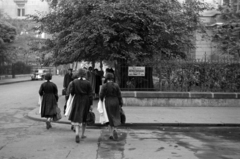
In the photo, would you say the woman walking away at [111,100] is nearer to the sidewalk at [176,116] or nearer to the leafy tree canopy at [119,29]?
the sidewalk at [176,116]

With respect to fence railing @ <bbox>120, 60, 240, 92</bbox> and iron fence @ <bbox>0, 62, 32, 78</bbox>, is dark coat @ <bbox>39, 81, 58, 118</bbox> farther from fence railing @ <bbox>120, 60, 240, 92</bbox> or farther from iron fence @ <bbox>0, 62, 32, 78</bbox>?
iron fence @ <bbox>0, 62, 32, 78</bbox>

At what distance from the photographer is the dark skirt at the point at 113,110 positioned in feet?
28.0

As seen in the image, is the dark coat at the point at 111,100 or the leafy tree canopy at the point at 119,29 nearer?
the dark coat at the point at 111,100

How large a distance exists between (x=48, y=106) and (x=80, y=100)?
2.01 m

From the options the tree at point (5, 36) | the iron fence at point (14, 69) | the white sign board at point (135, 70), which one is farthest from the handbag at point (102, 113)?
the iron fence at point (14, 69)

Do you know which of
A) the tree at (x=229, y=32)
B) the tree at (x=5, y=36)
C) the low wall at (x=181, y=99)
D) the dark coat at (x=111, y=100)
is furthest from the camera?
the tree at (x=5, y=36)

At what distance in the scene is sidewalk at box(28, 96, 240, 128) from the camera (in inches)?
440

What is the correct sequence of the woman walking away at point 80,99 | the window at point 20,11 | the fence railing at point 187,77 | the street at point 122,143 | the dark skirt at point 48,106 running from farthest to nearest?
1. the window at point 20,11
2. the fence railing at point 187,77
3. the dark skirt at point 48,106
4. the woman walking away at point 80,99
5. the street at point 122,143

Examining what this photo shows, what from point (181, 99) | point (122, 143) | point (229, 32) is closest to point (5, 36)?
point (229, 32)

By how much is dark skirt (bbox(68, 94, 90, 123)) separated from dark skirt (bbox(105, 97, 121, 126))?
20.5 inches

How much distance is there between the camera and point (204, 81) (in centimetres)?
1636

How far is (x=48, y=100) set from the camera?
10.2 meters

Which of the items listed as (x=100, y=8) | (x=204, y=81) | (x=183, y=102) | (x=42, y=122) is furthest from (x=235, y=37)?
(x=42, y=122)

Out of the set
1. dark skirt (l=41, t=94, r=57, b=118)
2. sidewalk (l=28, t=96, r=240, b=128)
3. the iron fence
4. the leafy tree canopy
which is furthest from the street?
the iron fence
